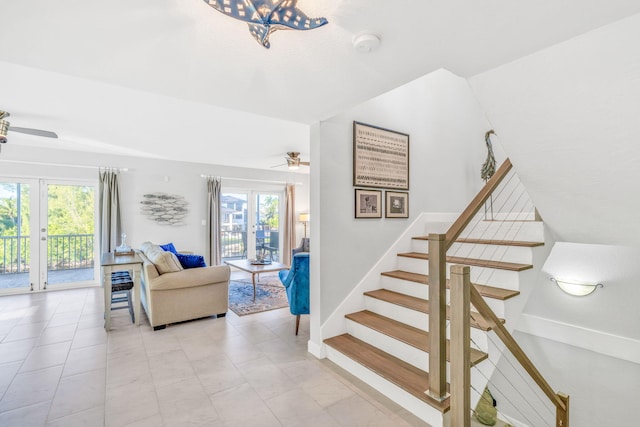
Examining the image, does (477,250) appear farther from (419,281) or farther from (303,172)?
(303,172)

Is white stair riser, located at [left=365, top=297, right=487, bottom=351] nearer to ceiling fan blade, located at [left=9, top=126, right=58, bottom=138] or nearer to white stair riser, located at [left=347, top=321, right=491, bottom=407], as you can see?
white stair riser, located at [left=347, top=321, right=491, bottom=407]

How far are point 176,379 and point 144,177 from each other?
4.73 meters

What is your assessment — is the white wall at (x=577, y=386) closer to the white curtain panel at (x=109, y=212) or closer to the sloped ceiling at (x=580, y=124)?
the sloped ceiling at (x=580, y=124)

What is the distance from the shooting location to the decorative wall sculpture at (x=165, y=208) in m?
6.05

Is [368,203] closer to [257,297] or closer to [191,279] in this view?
[191,279]

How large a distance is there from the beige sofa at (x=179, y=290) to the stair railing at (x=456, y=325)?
283 centimetres

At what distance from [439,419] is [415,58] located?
2257 mm

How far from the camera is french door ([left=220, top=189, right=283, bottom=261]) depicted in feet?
23.6

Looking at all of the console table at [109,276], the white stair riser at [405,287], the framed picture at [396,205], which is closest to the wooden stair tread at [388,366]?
the white stair riser at [405,287]

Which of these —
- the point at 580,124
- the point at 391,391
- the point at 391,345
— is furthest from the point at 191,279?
the point at 580,124

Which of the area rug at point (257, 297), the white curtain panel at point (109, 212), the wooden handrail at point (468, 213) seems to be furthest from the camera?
the white curtain panel at point (109, 212)

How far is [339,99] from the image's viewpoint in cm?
241

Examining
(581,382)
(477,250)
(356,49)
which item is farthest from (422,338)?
(581,382)

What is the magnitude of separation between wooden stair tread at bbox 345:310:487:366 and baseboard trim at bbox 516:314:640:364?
1.98 meters
